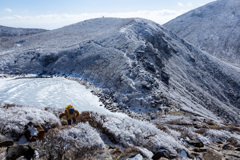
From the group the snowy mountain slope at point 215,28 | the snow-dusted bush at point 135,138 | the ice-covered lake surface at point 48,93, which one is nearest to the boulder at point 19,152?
the snow-dusted bush at point 135,138

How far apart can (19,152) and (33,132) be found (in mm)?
2160

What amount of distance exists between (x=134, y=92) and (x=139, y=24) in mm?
42508

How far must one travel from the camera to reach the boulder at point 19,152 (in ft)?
16.9

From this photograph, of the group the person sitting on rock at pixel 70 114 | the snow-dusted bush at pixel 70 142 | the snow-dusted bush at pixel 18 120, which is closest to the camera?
the snow-dusted bush at pixel 70 142

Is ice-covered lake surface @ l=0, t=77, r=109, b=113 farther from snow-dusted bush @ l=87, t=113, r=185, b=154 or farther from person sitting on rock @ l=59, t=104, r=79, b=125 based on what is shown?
snow-dusted bush @ l=87, t=113, r=185, b=154

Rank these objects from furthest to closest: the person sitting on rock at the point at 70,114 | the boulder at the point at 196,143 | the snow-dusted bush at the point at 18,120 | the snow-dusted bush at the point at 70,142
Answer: the boulder at the point at 196,143 → the person sitting on rock at the point at 70,114 → the snow-dusted bush at the point at 18,120 → the snow-dusted bush at the point at 70,142

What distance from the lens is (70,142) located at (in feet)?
21.6

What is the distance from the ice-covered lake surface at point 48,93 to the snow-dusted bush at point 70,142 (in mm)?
17341

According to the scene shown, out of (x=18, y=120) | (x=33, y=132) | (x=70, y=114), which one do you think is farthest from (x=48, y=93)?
(x=33, y=132)

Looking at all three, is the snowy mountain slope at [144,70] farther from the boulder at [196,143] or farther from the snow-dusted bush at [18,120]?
the snow-dusted bush at [18,120]

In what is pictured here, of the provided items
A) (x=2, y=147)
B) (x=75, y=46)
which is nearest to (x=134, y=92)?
(x=2, y=147)

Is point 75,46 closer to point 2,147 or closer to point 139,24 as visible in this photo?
point 139,24

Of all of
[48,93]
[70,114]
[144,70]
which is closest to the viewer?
[70,114]

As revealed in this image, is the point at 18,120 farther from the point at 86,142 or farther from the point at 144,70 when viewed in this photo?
the point at 144,70
